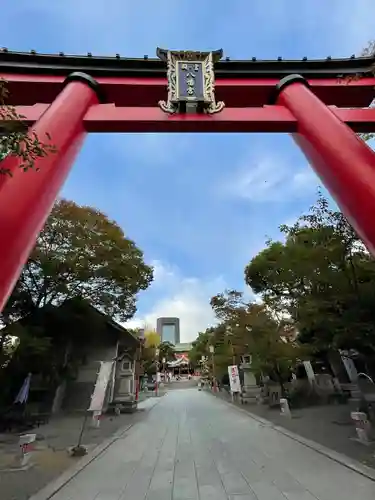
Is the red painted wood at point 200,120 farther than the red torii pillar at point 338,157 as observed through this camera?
Yes

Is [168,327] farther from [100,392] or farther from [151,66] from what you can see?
[151,66]

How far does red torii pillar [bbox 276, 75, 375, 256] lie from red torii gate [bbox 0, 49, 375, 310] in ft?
0.05

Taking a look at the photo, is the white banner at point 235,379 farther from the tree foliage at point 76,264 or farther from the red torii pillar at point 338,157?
the red torii pillar at point 338,157

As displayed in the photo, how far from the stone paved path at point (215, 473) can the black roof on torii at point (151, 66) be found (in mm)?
8122

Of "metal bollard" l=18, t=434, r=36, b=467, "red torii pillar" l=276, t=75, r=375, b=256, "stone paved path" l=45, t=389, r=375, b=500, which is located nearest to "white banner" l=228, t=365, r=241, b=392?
"stone paved path" l=45, t=389, r=375, b=500

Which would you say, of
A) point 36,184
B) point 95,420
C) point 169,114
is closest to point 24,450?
point 36,184

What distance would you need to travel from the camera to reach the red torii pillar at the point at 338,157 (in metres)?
5.16

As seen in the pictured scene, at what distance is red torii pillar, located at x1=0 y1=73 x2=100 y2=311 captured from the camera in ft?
14.3

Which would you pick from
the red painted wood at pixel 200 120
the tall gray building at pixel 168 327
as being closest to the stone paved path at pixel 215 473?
the red painted wood at pixel 200 120

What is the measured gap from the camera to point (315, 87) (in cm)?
816

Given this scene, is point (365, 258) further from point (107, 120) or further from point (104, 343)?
point (104, 343)

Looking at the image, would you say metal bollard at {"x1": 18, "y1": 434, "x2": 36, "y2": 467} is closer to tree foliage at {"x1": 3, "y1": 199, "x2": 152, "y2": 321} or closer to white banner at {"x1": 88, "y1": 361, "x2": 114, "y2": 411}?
white banner at {"x1": 88, "y1": 361, "x2": 114, "y2": 411}

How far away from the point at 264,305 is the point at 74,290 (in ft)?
37.2

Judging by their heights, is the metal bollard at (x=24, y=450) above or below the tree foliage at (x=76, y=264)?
below
